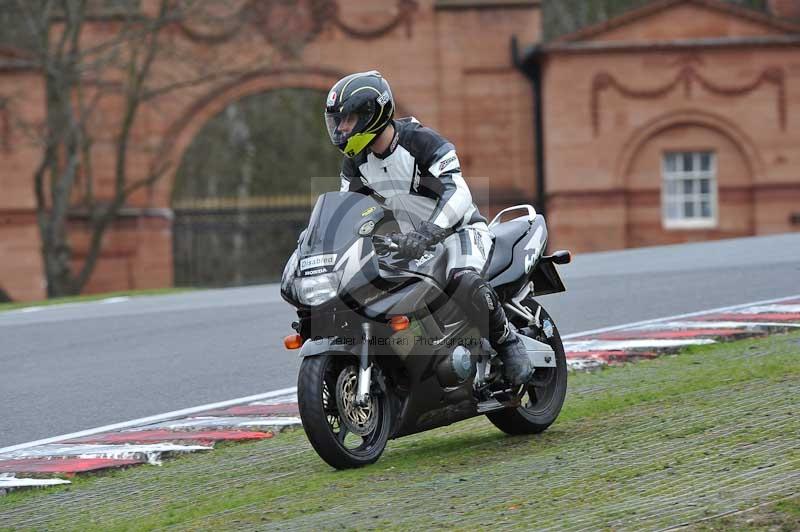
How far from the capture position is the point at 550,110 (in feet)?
110

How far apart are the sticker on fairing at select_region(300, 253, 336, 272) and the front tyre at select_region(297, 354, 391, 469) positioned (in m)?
0.41

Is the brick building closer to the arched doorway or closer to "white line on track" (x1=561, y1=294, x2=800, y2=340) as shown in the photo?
the arched doorway

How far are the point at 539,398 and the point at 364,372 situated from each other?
4.98ft

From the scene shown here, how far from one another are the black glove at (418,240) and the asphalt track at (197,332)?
10.9 feet

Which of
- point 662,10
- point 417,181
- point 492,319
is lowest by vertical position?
point 492,319

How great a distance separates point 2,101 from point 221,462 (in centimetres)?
2397

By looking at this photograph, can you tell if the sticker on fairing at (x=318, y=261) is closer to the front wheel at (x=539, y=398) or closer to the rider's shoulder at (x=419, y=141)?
the rider's shoulder at (x=419, y=141)

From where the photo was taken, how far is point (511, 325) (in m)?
7.88

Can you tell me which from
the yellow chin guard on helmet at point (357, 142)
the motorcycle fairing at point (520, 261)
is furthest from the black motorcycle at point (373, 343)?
the yellow chin guard on helmet at point (357, 142)

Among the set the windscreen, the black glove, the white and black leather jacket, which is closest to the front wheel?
the white and black leather jacket

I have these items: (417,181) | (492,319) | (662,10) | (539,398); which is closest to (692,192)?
(662,10)

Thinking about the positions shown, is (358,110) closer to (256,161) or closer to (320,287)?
(320,287)

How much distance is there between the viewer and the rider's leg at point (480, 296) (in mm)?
7363

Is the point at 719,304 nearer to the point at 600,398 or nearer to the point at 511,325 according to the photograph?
the point at 600,398
